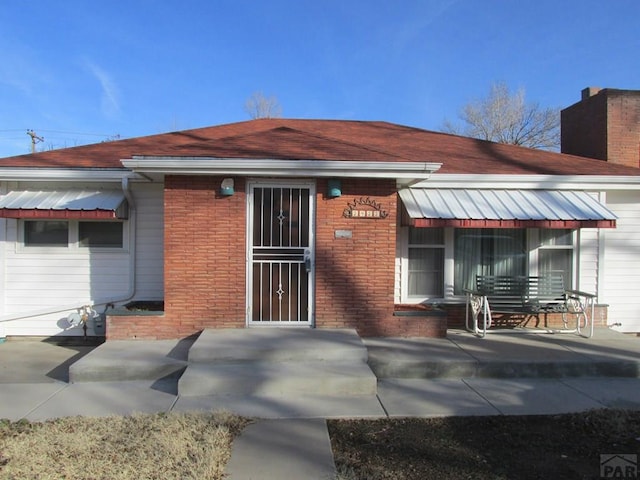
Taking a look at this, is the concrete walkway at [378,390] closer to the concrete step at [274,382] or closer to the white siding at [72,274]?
the concrete step at [274,382]

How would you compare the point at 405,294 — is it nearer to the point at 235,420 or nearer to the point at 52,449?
the point at 235,420

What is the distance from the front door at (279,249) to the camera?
6.79 m

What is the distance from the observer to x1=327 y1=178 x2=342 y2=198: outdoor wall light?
21.7 feet

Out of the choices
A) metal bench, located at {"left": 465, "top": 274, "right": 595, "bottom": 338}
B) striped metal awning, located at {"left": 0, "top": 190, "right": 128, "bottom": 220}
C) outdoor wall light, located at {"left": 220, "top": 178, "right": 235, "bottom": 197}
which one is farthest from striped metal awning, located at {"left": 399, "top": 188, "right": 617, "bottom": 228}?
striped metal awning, located at {"left": 0, "top": 190, "right": 128, "bottom": 220}

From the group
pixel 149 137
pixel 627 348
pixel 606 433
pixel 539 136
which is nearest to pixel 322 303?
pixel 606 433

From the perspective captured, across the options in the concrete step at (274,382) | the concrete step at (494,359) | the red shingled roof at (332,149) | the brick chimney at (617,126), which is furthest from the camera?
the brick chimney at (617,126)

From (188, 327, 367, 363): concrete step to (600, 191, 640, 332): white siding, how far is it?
5305 millimetres

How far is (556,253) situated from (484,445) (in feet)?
17.7

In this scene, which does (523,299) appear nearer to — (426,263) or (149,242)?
(426,263)

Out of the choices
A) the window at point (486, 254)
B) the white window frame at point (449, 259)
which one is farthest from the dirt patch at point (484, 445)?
the window at point (486, 254)

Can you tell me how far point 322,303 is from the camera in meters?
6.77

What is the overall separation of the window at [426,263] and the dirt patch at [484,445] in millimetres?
3637

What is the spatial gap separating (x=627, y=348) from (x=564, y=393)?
2207 millimetres

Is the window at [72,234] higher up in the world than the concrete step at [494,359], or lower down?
higher up
